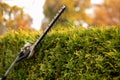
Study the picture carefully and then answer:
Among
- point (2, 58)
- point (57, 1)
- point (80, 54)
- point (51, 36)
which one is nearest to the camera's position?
point (80, 54)

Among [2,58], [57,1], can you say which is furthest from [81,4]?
[2,58]

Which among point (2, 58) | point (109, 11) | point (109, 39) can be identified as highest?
point (109, 11)

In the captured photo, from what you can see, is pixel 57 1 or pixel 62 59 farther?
pixel 57 1

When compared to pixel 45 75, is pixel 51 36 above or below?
above

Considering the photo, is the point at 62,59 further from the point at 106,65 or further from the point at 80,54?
the point at 106,65

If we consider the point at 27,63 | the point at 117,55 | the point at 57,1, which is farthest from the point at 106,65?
the point at 57,1

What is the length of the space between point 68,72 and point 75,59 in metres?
0.21

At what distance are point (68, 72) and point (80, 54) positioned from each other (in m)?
0.34

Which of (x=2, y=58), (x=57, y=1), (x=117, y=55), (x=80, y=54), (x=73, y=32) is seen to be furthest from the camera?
(x=57, y=1)

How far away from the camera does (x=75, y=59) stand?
184 inches

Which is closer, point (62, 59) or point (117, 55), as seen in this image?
point (117, 55)

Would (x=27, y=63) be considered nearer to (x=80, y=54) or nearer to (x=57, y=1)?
(x=80, y=54)

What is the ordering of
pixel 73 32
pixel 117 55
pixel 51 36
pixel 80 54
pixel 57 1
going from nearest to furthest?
pixel 117 55
pixel 80 54
pixel 73 32
pixel 51 36
pixel 57 1

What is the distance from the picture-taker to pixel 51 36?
Result: 525cm
